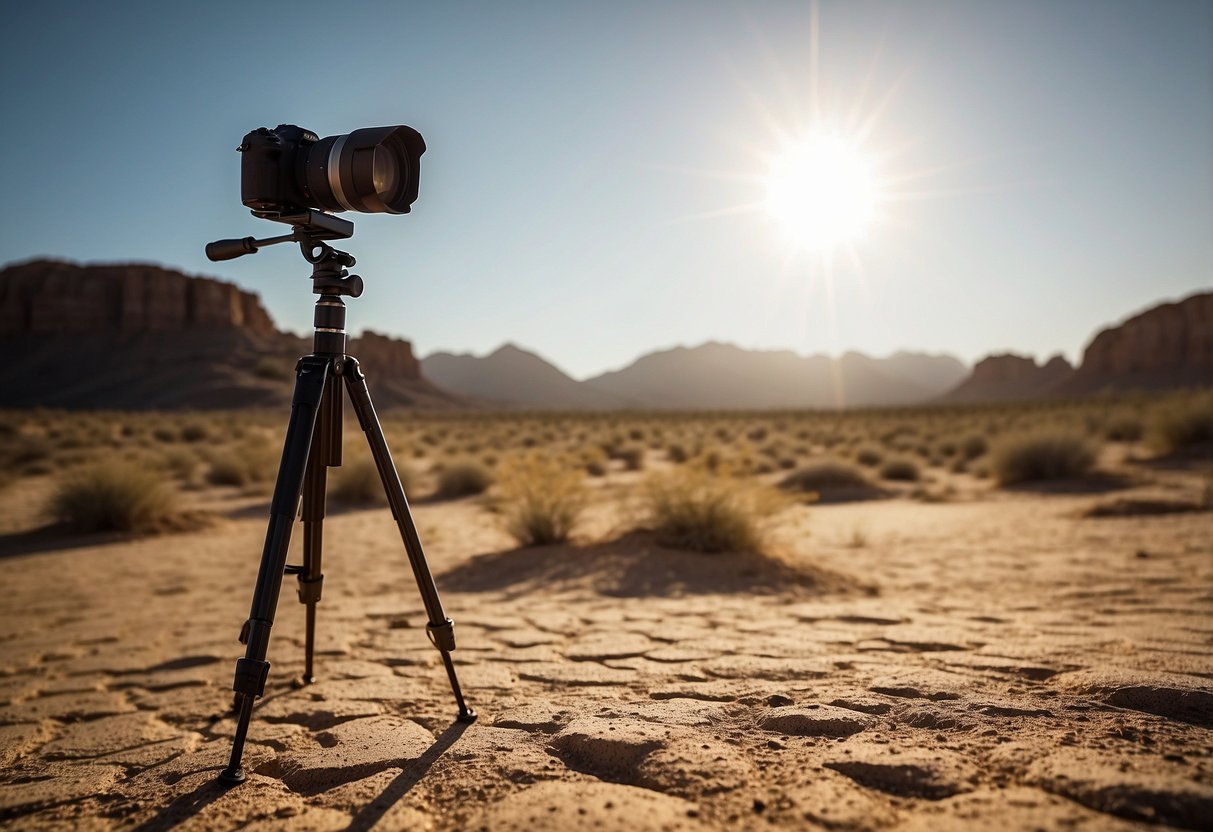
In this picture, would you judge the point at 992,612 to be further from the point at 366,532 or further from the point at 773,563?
the point at 366,532

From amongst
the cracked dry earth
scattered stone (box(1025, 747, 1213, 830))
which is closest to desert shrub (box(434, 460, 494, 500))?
the cracked dry earth

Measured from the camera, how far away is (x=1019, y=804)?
5.48 feet

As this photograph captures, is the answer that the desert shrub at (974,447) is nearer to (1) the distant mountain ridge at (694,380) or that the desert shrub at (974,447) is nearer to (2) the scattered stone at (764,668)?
(2) the scattered stone at (764,668)

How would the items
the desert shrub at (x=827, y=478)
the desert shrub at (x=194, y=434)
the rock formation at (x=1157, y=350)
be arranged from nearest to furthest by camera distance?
the desert shrub at (x=827, y=478) < the desert shrub at (x=194, y=434) < the rock formation at (x=1157, y=350)

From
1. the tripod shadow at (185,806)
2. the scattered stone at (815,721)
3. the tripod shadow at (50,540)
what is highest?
the scattered stone at (815,721)

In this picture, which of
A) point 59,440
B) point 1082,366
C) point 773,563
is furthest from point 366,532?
point 1082,366

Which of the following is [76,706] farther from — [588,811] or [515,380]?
Answer: [515,380]

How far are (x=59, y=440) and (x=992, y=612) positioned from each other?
84.5 feet

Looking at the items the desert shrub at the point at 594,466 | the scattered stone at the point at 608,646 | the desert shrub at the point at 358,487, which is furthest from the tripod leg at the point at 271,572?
the desert shrub at the point at 594,466

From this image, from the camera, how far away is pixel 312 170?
2.50 metres

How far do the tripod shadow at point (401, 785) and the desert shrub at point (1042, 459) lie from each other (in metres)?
14.3

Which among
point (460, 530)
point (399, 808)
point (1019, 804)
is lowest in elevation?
point (460, 530)

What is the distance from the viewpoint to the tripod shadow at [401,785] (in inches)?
75.5

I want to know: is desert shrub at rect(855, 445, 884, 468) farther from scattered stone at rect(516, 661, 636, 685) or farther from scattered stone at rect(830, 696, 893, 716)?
scattered stone at rect(830, 696, 893, 716)
